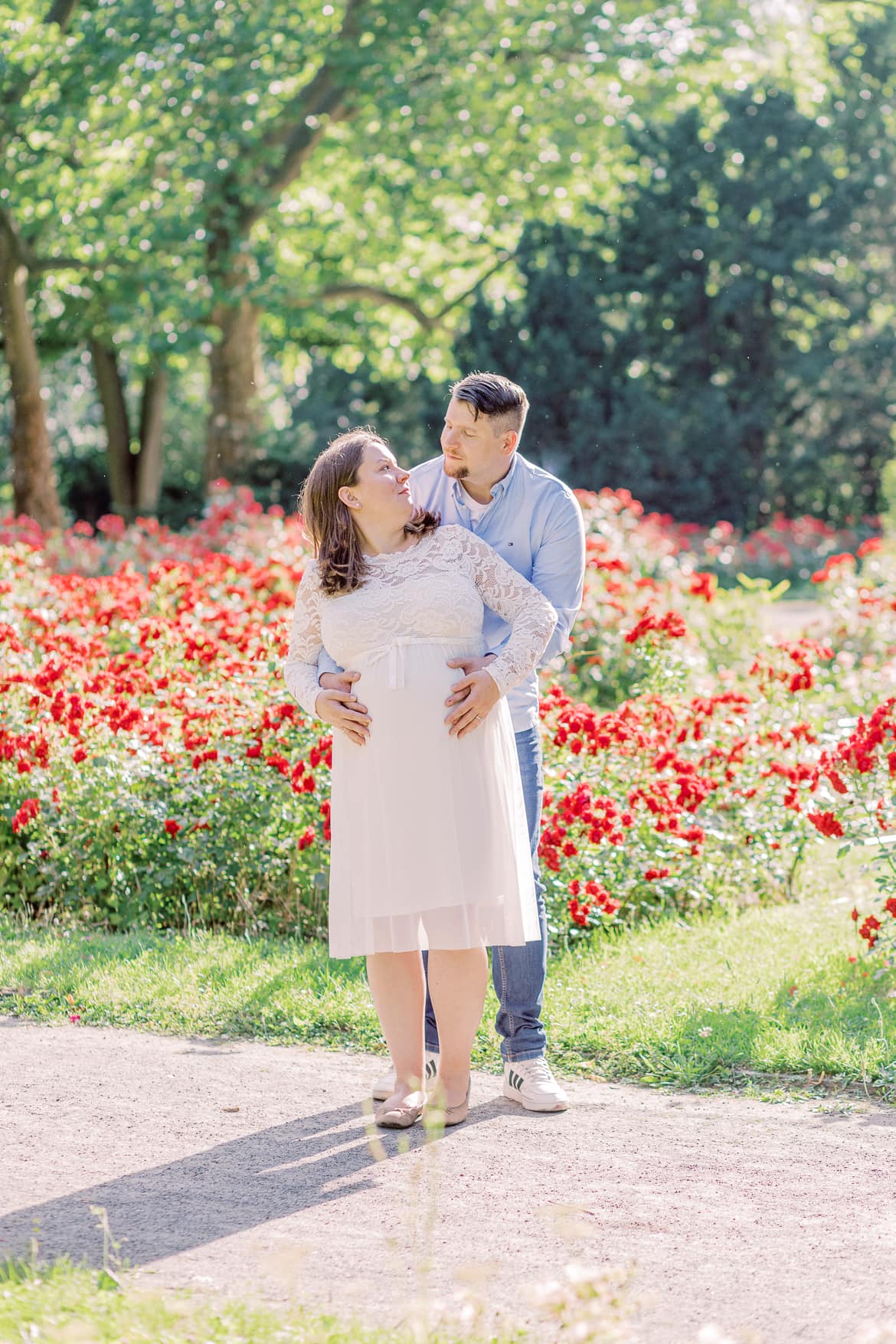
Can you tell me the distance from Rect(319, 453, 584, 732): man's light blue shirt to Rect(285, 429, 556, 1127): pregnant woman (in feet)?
0.51

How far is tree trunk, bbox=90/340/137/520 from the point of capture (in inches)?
906

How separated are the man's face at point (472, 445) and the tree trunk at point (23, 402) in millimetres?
13606

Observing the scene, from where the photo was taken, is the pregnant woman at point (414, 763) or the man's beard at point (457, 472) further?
the man's beard at point (457, 472)

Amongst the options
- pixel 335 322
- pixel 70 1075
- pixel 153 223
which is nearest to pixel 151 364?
pixel 335 322

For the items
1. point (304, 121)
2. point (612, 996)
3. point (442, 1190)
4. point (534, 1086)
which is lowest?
point (612, 996)

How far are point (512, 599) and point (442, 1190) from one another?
1.38 m

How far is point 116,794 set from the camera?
5.61 metres

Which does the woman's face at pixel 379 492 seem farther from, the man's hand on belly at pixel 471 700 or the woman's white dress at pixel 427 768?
the man's hand on belly at pixel 471 700

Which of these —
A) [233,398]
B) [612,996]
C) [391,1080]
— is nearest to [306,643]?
[391,1080]

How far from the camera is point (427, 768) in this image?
352 centimetres

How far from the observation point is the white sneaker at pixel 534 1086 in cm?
380

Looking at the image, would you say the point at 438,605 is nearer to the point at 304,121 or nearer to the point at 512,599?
the point at 512,599

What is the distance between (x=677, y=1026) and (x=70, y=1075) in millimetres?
1702

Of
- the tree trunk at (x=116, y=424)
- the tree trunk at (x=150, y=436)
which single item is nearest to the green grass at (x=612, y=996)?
the tree trunk at (x=150, y=436)
